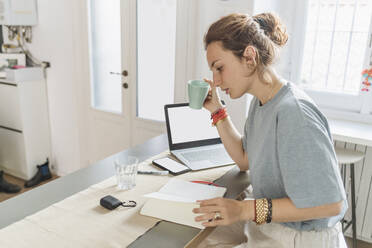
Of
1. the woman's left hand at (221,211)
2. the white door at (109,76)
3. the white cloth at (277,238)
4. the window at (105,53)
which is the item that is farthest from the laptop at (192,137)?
the window at (105,53)

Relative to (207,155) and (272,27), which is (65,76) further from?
(272,27)

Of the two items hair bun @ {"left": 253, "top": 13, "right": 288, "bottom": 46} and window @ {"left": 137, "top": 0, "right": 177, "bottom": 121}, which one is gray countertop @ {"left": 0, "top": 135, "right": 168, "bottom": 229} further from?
window @ {"left": 137, "top": 0, "right": 177, "bottom": 121}

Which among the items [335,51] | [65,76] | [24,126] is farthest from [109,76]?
[335,51]

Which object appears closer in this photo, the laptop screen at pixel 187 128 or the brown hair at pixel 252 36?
the brown hair at pixel 252 36

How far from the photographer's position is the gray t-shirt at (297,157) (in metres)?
0.87

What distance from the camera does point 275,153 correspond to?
3.27 feet

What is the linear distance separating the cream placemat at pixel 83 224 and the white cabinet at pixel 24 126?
2223 mm

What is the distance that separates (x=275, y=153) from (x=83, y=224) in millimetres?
595

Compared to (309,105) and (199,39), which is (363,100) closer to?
(199,39)

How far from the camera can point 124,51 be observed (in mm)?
2744

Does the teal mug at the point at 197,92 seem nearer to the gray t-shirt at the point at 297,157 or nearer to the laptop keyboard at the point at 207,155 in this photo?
the laptop keyboard at the point at 207,155

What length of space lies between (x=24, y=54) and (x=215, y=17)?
1.96m

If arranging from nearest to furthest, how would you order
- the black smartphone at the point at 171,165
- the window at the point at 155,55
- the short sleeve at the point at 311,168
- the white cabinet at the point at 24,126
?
1. the short sleeve at the point at 311,168
2. the black smartphone at the point at 171,165
3. the window at the point at 155,55
4. the white cabinet at the point at 24,126

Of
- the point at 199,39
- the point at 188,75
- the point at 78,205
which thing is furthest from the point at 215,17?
the point at 78,205
